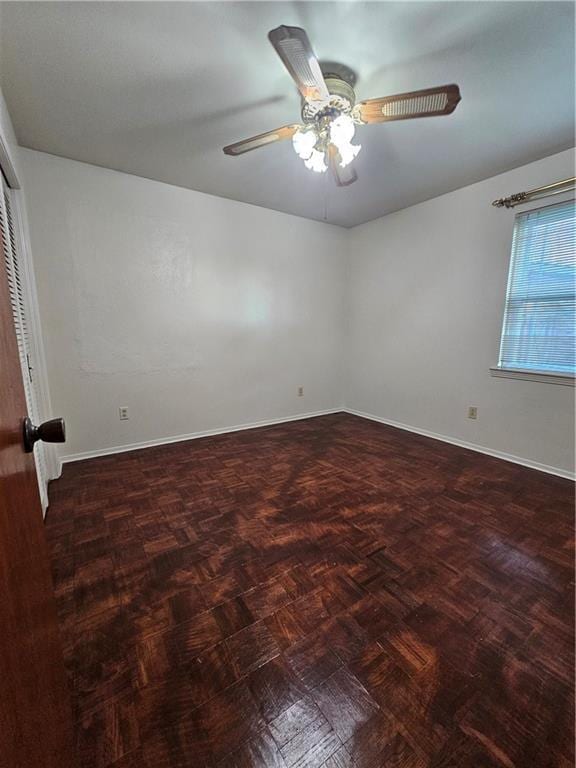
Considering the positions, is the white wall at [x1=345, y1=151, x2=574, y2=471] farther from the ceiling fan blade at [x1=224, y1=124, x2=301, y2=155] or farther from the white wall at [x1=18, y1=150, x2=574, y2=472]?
the ceiling fan blade at [x1=224, y1=124, x2=301, y2=155]

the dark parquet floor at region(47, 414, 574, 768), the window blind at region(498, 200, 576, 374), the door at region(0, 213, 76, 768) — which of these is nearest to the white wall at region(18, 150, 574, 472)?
the window blind at region(498, 200, 576, 374)

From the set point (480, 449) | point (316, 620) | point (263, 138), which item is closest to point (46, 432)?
point (316, 620)

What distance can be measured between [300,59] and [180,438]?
2.96 m

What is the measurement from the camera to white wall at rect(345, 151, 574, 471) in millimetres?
2613

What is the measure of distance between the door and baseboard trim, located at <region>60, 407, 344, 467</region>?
242 centimetres

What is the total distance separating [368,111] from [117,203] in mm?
2202

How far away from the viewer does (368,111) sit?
59.2 inches

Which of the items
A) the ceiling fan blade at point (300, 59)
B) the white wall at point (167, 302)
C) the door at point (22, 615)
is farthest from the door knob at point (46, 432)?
the white wall at point (167, 302)

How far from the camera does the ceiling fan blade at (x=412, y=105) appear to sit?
4.17 feet

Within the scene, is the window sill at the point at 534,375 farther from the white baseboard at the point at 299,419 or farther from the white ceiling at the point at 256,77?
the white ceiling at the point at 256,77

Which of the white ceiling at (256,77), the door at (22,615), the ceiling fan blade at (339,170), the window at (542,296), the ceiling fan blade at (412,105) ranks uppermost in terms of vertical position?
the white ceiling at (256,77)

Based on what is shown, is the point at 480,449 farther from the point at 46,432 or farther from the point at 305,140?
the point at 46,432

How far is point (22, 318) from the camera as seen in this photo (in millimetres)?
2109

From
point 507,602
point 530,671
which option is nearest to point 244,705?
point 530,671
